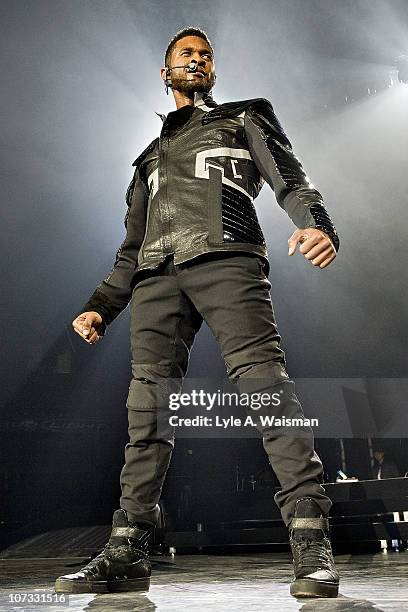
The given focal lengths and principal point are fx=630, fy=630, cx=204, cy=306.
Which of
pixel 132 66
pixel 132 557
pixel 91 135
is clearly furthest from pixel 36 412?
pixel 132 557

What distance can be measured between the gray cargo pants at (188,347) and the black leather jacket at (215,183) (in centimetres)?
5

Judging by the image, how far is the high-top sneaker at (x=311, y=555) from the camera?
4.17ft

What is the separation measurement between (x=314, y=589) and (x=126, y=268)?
1.01 m

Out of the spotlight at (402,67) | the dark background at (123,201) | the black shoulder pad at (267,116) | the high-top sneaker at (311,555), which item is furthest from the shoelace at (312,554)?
the spotlight at (402,67)

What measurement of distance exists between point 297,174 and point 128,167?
18.2 ft

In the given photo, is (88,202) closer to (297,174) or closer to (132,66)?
(132,66)

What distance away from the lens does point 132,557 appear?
1507mm

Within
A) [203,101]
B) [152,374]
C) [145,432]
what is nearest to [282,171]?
[203,101]

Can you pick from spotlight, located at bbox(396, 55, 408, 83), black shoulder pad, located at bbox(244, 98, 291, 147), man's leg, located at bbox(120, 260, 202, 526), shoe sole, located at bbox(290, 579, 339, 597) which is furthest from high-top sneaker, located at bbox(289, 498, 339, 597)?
spotlight, located at bbox(396, 55, 408, 83)

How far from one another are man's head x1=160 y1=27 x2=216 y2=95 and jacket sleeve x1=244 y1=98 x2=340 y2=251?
8.0 inches

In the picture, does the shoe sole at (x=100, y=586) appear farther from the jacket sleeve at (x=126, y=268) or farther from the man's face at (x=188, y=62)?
the man's face at (x=188, y=62)

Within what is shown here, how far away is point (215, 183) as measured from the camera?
1.62 meters

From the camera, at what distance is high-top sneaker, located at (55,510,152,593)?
142cm

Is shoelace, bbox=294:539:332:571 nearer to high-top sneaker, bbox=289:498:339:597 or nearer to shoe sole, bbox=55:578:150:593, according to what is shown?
high-top sneaker, bbox=289:498:339:597
